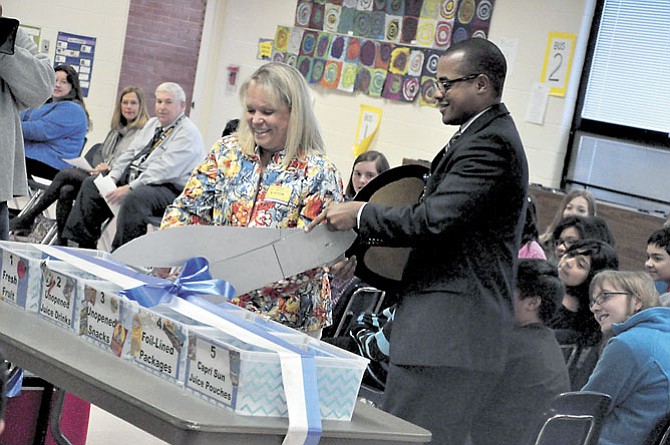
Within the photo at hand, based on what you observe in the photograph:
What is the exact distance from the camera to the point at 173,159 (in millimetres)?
6598

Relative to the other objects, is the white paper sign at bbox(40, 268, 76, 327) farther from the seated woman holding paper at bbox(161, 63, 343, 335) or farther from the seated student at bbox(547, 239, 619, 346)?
the seated student at bbox(547, 239, 619, 346)

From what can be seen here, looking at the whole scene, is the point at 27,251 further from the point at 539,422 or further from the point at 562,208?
the point at 562,208

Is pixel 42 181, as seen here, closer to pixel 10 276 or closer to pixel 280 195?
pixel 280 195

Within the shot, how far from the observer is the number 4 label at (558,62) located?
6.57 metres

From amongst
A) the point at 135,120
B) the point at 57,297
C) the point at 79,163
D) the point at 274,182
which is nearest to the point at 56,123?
the point at 79,163

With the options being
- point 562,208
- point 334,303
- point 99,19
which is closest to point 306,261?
point 334,303

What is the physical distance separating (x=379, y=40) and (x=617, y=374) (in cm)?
511

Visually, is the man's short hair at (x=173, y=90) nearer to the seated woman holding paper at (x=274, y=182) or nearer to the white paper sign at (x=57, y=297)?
the seated woman holding paper at (x=274, y=182)

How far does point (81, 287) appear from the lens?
6.80 ft

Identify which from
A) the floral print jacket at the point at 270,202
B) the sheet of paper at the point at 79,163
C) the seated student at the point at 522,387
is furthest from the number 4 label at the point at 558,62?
the floral print jacket at the point at 270,202

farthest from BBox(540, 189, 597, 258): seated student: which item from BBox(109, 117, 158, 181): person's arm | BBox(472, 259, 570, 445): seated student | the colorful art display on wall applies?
BBox(109, 117, 158, 181): person's arm

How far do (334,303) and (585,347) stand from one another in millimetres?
1129

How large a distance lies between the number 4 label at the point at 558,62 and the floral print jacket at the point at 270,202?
4.10 metres

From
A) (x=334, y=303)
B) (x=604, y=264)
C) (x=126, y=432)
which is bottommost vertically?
(x=126, y=432)
